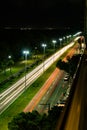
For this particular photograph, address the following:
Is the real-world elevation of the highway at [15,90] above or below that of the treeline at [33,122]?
below

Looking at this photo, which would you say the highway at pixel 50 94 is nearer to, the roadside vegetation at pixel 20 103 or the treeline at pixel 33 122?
the roadside vegetation at pixel 20 103

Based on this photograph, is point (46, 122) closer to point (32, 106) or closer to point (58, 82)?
point (32, 106)

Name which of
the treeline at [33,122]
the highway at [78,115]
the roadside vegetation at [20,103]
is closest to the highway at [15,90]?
the roadside vegetation at [20,103]

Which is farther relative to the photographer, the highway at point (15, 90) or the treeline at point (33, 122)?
the highway at point (15, 90)

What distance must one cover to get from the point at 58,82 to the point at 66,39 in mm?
89953

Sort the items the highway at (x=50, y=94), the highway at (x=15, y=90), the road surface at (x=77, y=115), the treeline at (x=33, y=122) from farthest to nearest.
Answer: the highway at (x=15, y=90) < the highway at (x=50, y=94) < the treeline at (x=33, y=122) < the road surface at (x=77, y=115)

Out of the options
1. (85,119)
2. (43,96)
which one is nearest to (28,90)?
(43,96)

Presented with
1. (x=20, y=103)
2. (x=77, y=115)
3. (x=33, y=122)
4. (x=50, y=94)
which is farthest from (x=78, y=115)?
(x=50, y=94)

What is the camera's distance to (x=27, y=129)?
55.9 feet

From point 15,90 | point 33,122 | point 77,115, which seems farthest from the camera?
point 15,90

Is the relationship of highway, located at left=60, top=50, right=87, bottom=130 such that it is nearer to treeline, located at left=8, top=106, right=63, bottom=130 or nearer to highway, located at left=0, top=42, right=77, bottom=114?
treeline, located at left=8, top=106, right=63, bottom=130

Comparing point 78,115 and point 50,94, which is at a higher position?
point 78,115

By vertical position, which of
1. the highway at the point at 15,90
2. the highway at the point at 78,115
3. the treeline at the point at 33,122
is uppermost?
the highway at the point at 78,115

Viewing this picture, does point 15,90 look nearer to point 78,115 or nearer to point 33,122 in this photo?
point 33,122
